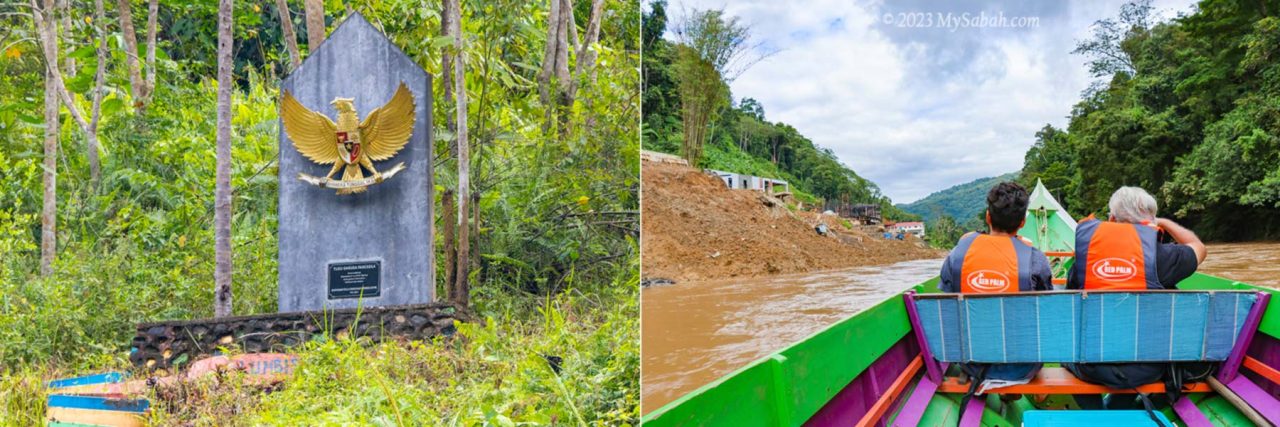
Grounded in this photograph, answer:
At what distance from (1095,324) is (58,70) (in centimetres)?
835

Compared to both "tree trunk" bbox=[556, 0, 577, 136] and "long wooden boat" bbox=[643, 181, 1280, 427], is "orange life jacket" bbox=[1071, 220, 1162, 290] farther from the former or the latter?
"tree trunk" bbox=[556, 0, 577, 136]

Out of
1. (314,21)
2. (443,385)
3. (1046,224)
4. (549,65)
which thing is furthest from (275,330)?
(1046,224)

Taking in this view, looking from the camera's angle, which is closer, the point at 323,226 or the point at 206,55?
the point at 323,226

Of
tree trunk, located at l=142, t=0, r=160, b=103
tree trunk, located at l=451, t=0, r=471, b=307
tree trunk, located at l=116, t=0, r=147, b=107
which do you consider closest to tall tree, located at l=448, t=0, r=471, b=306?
tree trunk, located at l=451, t=0, r=471, b=307

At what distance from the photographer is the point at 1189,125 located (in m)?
9.79

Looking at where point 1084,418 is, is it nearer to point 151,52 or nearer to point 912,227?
point 151,52

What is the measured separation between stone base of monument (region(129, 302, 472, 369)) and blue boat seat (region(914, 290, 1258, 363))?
3356 millimetres

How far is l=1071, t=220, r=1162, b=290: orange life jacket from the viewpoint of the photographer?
2338 millimetres

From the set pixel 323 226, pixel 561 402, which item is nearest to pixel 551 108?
pixel 323 226

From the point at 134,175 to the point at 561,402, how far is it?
18.6 feet

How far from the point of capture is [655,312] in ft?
26.4

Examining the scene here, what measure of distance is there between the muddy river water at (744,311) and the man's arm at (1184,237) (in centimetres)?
75

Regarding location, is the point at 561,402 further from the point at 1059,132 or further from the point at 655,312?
the point at 1059,132

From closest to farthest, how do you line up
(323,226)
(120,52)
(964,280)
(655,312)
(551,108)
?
1. (964,280)
2. (323,226)
3. (120,52)
4. (551,108)
5. (655,312)
